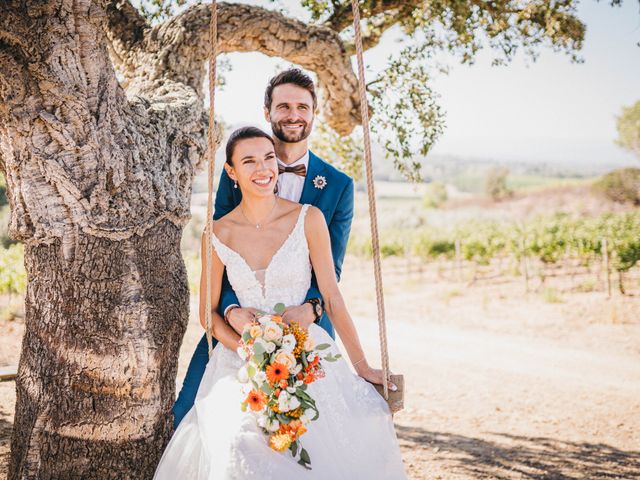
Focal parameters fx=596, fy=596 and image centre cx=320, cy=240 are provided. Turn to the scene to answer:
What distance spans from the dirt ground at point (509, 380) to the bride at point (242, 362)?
8.47 ft

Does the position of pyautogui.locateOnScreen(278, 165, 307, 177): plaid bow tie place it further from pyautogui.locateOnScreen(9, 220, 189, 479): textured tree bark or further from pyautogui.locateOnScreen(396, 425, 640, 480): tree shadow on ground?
pyautogui.locateOnScreen(396, 425, 640, 480): tree shadow on ground

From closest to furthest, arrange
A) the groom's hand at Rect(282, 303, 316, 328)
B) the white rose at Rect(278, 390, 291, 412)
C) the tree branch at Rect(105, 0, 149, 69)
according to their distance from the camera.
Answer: the white rose at Rect(278, 390, 291, 412) < the groom's hand at Rect(282, 303, 316, 328) < the tree branch at Rect(105, 0, 149, 69)

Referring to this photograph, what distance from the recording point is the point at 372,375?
2842 mm

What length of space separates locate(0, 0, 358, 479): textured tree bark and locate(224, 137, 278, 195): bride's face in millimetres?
543

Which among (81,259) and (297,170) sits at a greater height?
(297,170)

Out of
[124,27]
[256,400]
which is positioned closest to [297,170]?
[256,400]

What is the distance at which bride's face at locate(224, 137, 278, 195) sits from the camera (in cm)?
278

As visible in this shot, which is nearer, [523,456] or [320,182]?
[320,182]

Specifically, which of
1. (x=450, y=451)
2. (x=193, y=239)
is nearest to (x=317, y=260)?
(x=450, y=451)

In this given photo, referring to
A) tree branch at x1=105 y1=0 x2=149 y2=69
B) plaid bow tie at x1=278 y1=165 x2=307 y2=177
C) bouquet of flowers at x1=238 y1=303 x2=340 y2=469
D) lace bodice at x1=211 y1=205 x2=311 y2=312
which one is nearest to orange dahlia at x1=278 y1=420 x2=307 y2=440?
bouquet of flowers at x1=238 y1=303 x2=340 y2=469

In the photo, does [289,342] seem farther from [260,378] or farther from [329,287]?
[329,287]

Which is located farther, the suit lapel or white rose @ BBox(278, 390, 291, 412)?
the suit lapel

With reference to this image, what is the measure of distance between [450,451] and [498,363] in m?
A: 4.77

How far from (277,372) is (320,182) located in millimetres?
1188
